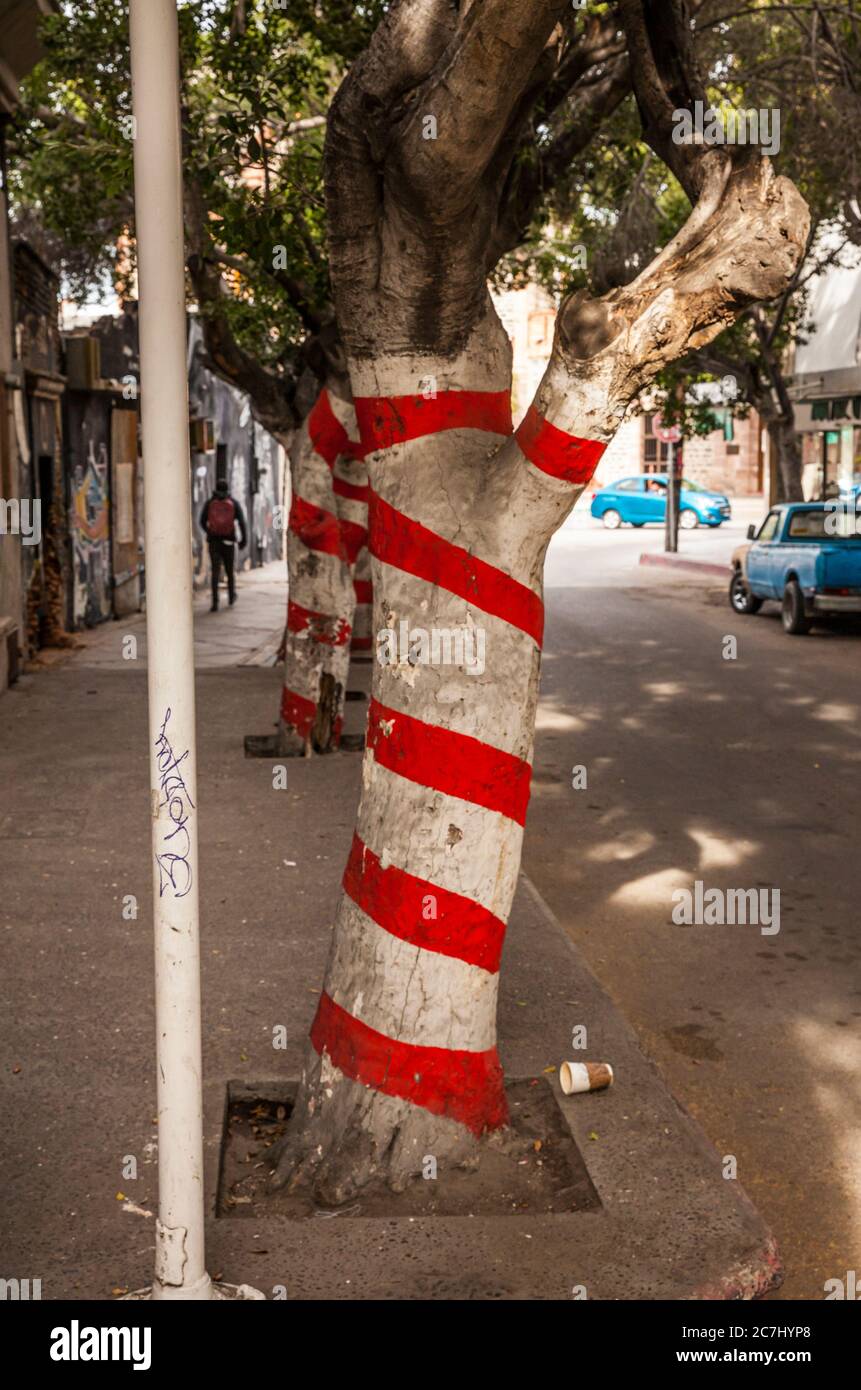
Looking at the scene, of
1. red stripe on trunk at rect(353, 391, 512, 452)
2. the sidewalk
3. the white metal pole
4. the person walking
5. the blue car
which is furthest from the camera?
the blue car

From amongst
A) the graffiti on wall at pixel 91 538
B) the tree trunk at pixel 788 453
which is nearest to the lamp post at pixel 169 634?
the graffiti on wall at pixel 91 538

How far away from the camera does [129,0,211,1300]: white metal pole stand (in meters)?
3.38

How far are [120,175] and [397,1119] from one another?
275 inches

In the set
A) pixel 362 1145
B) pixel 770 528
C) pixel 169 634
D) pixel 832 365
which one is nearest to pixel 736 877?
pixel 362 1145

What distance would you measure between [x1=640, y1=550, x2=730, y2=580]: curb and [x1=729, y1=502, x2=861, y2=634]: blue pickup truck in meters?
8.72

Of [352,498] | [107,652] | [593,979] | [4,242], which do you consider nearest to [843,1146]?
[593,979]

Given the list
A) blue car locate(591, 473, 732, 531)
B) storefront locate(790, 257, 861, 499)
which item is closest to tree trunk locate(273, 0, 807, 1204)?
storefront locate(790, 257, 861, 499)

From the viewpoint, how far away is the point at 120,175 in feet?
31.1

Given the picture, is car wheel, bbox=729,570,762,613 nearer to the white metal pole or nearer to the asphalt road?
the asphalt road

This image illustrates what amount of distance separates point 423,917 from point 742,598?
18.5m

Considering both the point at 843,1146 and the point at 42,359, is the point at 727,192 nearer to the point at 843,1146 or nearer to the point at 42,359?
the point at 843,1146

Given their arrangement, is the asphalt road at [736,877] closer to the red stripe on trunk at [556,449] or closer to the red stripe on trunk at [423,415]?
the red stripe on trunk at [556,449]

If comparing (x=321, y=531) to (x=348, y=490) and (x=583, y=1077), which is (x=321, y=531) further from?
(x=583, y=1077)

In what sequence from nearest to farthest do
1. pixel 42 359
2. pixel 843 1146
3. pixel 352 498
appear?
pixel 843 1146
pixel 352 498
pixel 42 359
